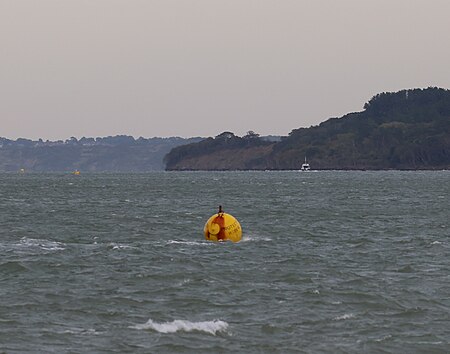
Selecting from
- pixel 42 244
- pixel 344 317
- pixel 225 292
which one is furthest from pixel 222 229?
pixel 344 317

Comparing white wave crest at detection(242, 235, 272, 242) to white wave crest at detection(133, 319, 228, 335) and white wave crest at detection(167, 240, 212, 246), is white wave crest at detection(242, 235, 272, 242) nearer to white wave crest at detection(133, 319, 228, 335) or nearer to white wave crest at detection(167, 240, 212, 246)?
white wave crest at detection(167, 240, 212, 246)

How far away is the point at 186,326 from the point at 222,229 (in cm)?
2216

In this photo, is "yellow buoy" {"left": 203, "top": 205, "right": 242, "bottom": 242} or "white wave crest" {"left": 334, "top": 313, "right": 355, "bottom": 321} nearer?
"white wave crest" {"left": 334, "top": 313, "right": 355, "bottom": 321}

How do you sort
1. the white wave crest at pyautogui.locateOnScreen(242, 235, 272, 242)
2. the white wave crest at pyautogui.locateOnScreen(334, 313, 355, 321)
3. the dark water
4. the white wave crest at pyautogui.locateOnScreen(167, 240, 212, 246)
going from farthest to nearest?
the white wave crest at pyautogui.locateOnScreen(242, 235, 272, 242)
the white wave crest at pyautogui.locateOnScreen(167, 240, 212, 246)
the white wave crest at pyautogui.locateOnScreen(334, 313, 355, 321)
the dark water

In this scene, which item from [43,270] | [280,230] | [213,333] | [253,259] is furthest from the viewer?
[280,230]

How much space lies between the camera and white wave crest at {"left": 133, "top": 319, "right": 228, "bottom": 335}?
25.2 metres

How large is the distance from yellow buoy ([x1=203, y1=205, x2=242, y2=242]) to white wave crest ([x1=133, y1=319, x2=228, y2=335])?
21.5 m

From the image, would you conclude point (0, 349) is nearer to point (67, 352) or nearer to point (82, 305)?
point (67, 352)

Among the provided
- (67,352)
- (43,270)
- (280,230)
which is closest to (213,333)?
(67,352)

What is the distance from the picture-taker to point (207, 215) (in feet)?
251

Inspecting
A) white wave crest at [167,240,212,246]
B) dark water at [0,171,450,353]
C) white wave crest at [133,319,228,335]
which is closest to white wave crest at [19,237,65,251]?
dark water at [0,171,450,353]

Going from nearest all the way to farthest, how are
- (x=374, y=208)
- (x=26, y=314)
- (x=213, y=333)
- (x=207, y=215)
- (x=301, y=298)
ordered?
(x=213, y=333) < (x=26, y=314) < (x=301, y=298) < (x=207, y=215) < (x=374, y=208)

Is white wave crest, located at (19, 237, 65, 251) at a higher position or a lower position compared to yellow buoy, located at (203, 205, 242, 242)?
lower

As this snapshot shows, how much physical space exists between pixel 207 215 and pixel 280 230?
61.8 ft
